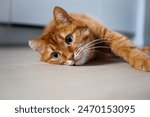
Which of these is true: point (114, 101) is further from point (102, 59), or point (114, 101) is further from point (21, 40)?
point (21, 40)

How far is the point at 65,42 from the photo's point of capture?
116cm

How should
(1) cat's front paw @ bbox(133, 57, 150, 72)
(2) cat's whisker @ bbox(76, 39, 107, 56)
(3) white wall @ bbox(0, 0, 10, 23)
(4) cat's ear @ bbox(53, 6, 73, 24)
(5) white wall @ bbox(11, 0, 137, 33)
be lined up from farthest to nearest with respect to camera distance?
(5) white wall @ bbox(11, 0, 137, 33) < (3) white wall @ bbox(0, 0, 10, 23) < (4) cat's ear @ bbox(53, 6, 73, 24) < (2) cat's whisker @ bbox(76, 39, 107, 56) < (1) cat's front paw @ bbox(133, 57, 150, 72)

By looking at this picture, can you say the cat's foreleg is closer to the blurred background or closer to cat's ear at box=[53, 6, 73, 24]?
cat's ear at box=[53, 6, 73, 24]

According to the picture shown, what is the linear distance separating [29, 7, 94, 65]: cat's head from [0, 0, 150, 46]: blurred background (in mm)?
1001

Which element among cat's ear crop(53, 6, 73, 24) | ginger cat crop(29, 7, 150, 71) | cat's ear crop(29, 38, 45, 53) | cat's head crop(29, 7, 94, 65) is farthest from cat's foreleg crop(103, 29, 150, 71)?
cat's ear crop(29, 38, 45, 53)

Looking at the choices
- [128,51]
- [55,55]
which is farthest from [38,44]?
[128,51]

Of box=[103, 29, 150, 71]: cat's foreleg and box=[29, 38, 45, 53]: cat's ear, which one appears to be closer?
box=[103, 29, 150, 71]: cat's foreleg

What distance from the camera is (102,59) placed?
1.38m

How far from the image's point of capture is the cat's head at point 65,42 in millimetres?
1133

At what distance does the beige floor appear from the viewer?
2.41ft

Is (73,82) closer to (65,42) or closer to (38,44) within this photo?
(65,42)

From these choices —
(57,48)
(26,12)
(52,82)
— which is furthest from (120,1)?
(52,82)

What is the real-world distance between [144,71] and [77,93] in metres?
0.38

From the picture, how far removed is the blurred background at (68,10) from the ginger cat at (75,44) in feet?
3.30
